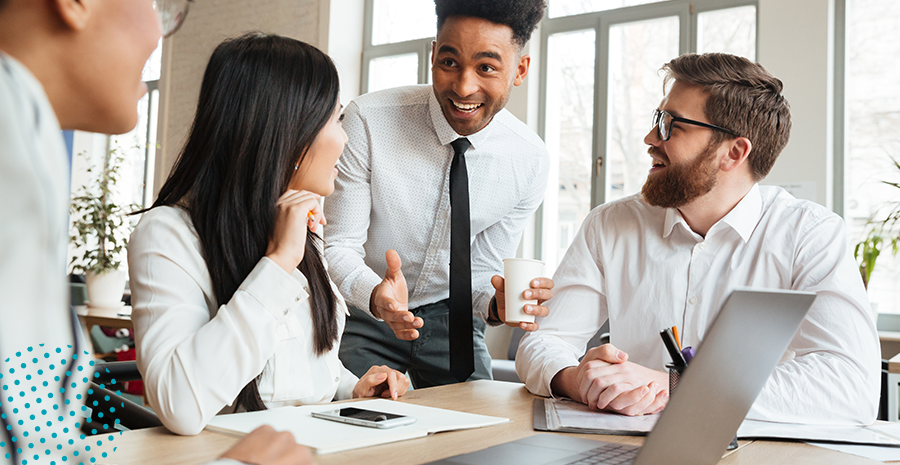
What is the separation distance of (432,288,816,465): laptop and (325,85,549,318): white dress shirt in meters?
1.25

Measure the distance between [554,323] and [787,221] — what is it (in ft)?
2.03

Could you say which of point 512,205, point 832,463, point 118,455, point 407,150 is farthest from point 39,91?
point 512,205

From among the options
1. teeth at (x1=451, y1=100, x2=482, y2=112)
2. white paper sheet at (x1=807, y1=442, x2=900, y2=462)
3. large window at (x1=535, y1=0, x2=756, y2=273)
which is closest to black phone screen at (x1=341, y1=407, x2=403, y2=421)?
white paper sheet at (x1=807, y1=442, x2=900, y2=462)

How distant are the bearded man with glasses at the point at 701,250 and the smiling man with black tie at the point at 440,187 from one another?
1.07 feet

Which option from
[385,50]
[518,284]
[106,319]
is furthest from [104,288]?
[518,284]

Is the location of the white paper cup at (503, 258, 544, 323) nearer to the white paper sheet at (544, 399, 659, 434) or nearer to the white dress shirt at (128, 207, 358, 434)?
the white paper sheet at (544, 399, 659, 434)

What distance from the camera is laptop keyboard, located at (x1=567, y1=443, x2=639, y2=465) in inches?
33.8

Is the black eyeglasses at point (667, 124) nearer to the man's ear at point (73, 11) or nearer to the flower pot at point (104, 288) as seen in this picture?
the man's ear at point (73, 11)

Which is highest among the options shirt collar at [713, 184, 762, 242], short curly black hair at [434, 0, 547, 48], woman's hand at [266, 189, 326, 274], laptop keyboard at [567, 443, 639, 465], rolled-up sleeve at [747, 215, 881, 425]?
short curly black hair at [434, 0, 547, 48]

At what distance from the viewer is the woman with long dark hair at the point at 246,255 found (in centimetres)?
107

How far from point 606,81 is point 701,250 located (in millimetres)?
3863

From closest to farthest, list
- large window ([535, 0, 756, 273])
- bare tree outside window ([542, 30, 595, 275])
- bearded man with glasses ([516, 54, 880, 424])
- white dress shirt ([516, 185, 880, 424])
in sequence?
white dress shirt ([516, 185, 880, 424]) → bearded man with glasses ([516, 54, 880, 424]) → large window ([535, 0, 756, 273]) → bare tree outside window ([542, 30, 595, 275])

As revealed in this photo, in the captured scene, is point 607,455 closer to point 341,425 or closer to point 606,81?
point 341,425

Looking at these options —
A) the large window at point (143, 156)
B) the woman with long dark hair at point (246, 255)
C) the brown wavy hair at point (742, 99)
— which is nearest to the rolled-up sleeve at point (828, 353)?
the brown wavy hair at point (742, 99)
